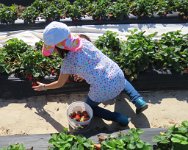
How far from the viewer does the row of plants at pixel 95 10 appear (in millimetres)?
6035

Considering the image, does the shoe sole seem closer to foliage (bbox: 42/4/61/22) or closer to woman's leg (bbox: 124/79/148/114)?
woman's leg (bbox: 124/79/148/114)

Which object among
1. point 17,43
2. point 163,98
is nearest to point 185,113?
point 163,98

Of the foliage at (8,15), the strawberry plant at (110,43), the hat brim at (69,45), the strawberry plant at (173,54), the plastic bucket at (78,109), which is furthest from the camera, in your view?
the foliage at (8,15)

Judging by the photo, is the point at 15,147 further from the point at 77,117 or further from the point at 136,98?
the point at 136,98

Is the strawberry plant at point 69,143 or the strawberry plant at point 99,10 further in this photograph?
the strawberry plant at point 99,10

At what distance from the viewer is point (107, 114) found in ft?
13.9

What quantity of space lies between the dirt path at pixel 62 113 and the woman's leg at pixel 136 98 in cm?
22

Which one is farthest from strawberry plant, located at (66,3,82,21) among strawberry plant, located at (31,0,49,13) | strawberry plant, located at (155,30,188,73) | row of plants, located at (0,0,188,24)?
strawberry plant, located at (155,30,188,73)

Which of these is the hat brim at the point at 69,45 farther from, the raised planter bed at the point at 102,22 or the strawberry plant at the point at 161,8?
the strawberry plant at the point at 161,8

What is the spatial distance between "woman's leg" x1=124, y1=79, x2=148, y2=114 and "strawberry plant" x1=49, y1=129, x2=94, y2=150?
1052 mm

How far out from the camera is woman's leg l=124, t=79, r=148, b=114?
4299 mm

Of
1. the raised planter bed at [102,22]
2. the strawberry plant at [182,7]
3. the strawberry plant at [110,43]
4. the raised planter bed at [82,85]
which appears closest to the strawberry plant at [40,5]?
the raised planter bed at [102,22]

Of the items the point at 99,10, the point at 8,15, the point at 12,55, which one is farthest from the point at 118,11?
the point at 12,55

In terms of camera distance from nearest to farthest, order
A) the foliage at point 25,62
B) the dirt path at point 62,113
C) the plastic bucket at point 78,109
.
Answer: the plastic bucket at point 78,109, the dirt path at point 62,113, the foliage at point 25,62
